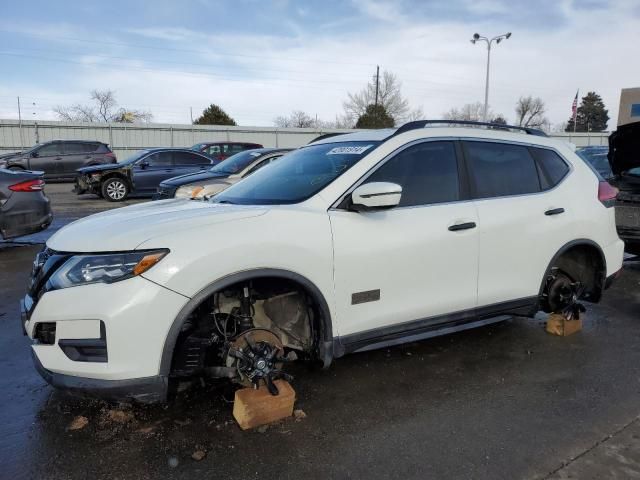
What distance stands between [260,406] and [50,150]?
65.2ft

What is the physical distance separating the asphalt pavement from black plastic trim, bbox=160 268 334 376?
0.43 m

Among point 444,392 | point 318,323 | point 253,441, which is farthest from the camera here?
point 444,392

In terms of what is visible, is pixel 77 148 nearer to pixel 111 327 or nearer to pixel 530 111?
pixel 111 327

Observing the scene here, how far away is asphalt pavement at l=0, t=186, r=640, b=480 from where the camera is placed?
8.26ft

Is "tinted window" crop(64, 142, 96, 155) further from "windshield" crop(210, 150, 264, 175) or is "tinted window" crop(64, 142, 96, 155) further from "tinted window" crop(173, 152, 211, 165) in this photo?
"windshield" crop(210, 150, 264, 175)

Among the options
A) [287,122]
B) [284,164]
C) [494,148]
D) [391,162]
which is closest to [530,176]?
[494,148]

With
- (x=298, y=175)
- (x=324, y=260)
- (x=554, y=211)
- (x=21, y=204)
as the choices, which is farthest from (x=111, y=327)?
(x=21, y=204)

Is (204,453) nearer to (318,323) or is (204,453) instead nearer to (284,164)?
(318,323)

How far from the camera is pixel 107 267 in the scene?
2516 mm

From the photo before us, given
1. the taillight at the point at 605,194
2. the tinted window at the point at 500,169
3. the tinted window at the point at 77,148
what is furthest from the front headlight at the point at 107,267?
the tinted window at the point at 77,148

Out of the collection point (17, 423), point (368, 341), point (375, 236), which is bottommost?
point (17, 423)

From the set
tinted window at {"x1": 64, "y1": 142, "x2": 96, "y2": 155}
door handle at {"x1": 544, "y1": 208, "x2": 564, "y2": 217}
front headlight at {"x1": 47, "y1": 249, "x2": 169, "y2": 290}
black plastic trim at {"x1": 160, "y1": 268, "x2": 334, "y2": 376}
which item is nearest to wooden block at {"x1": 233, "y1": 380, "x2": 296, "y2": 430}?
black plastic trim at {"x1": 160, "y1": 268, "x2": 334, "y2": 376}

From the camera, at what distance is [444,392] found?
3.34 m

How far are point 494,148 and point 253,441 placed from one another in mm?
2739
